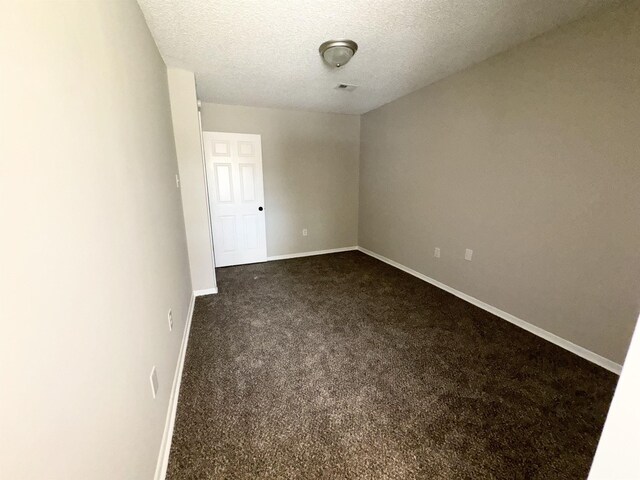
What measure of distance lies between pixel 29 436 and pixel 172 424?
1154 millimetres

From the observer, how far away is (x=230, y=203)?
3832 mm

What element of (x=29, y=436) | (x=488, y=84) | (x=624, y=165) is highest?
(x=488, y=84)

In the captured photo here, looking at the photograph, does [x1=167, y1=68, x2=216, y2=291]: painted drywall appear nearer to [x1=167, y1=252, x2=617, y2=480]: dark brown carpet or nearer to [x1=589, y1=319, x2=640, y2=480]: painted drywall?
[x1=167, y1=252, x2=617, y2=480]: dark brown carpet

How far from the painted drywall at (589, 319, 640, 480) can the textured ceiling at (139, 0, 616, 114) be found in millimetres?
2056

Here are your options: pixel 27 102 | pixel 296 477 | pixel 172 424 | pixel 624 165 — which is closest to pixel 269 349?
pixel 172 424

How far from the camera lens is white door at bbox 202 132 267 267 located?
→ 3.64 metres

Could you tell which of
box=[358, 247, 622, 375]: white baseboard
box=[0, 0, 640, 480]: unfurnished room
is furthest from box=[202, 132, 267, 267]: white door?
box=[358, 247, 622, 375]: white baseboard

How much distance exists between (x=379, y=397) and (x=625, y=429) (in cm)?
126

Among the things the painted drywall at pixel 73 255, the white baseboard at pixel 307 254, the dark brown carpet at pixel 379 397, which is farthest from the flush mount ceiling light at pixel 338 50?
the white baseboard at pixel 307 254

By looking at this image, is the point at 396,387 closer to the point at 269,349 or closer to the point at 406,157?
the point at 269,349

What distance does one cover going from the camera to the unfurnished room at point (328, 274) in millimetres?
567

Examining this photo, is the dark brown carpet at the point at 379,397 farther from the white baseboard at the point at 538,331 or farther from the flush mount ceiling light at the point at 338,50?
the flush mount ceiling light at the point at 338,50

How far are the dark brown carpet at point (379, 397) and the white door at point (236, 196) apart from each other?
1.48 m

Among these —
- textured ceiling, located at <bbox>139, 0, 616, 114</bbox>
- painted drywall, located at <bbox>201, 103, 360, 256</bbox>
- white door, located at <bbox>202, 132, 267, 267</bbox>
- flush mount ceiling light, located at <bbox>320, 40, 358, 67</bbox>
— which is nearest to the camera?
textured ceiling, located at <bbox>139, 0, 616, 114</bbox>
